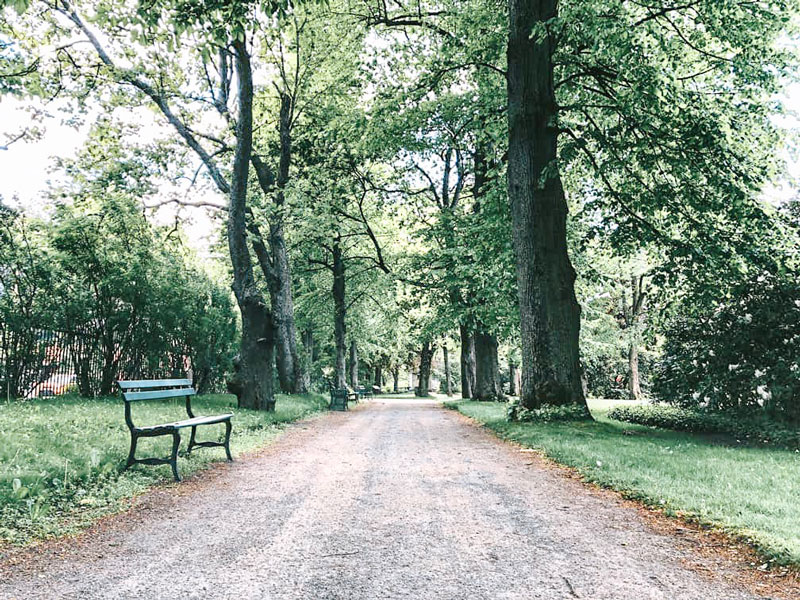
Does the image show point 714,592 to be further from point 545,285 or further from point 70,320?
point 70,320

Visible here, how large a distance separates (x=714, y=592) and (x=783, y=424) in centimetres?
804

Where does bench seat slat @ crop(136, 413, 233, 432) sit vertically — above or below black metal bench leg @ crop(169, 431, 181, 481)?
above

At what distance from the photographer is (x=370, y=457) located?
8492 millimetres

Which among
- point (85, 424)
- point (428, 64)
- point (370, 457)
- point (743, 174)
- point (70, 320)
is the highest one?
point (428, 64)

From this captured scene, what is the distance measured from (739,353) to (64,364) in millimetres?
14872

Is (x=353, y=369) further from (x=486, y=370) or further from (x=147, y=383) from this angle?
(x=147, y=383)

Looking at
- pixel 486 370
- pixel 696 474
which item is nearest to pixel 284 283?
pixel 486 370

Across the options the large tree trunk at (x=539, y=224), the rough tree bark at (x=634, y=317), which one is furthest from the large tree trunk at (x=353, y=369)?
the large tree trunk at (x=539, y=224)

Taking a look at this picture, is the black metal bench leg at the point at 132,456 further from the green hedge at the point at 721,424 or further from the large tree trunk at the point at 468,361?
the large tree trunk at the point at 468,361

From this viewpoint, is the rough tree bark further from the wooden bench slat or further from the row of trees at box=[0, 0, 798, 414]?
the wooden bench slat

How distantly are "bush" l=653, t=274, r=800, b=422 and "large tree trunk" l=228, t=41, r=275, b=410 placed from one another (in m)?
9.26

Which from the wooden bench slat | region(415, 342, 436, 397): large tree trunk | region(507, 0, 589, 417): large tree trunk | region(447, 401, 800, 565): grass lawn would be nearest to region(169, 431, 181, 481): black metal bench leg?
the wooden bench slat

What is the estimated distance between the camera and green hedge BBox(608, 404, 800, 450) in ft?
30.2

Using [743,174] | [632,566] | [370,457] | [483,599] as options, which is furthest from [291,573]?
[743,174]
